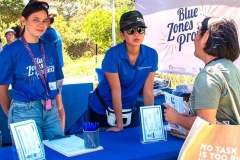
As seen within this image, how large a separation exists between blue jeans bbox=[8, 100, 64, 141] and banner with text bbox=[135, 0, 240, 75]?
174 cm

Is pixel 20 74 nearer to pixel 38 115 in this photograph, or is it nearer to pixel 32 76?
pixel 32 76

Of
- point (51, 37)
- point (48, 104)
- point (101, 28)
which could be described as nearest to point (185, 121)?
point (48, 104)

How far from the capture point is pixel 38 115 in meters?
1.86

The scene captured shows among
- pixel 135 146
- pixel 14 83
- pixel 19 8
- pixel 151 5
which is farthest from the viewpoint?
pixel 19 8

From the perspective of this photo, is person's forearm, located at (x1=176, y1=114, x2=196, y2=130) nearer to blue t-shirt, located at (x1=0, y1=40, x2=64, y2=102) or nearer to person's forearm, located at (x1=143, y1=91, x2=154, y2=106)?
person's forearm, located at (x1=143, y1=91, x2=154, y2=106)

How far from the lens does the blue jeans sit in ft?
6.01

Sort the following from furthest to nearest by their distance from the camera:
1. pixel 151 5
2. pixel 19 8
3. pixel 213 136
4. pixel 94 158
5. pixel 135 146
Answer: pixel 19 8
pixel 151 5
pixel 135 146
pixel 94 158
pixel 213 136

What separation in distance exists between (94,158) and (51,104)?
610mm

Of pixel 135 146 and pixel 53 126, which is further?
pixel 53 126

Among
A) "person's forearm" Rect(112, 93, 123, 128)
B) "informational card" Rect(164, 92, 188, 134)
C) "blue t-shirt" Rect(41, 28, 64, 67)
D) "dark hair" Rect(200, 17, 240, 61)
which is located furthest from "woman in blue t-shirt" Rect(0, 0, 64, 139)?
"blue t-shirt" Rect(41, 28, 64, 67)

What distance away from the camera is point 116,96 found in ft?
6.47

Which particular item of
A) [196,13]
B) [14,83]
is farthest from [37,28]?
[196,13]

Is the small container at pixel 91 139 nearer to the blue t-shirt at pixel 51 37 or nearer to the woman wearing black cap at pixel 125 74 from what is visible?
the woman wearing black cap at pixel 125 74

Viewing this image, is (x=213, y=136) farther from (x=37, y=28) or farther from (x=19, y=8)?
(x=19, y=8)
